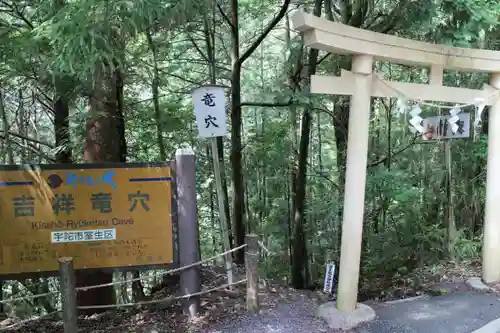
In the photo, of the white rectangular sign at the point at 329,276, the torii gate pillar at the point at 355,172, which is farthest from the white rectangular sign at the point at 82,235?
the white rectangular sign at the point at 329,276

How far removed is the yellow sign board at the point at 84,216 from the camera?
14.2 feet

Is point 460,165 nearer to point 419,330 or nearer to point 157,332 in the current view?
point 419,330

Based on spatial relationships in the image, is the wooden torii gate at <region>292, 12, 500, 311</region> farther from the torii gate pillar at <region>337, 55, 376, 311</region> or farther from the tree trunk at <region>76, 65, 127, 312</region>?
the tree trunk at <region>76, 65, 127, 312</region>

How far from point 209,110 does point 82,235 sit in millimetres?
1817

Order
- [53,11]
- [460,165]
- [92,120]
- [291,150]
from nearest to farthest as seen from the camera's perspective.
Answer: [53,11] < [92,120] < [460,165] < [291,150]

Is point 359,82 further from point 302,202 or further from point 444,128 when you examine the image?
point 302,202

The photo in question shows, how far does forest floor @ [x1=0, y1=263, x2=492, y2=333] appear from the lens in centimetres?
448

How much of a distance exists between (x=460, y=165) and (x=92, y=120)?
276 inches

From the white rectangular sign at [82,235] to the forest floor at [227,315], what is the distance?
85 centimetres

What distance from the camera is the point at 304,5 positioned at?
31.3 ft

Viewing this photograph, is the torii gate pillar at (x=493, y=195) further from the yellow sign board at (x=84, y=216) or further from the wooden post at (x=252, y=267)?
the yellow sign board at (x=84, y=216)

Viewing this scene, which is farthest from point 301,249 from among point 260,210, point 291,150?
point 260,210

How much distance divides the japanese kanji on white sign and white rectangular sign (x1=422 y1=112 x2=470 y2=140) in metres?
3.09

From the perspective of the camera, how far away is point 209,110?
4746 millimetres
